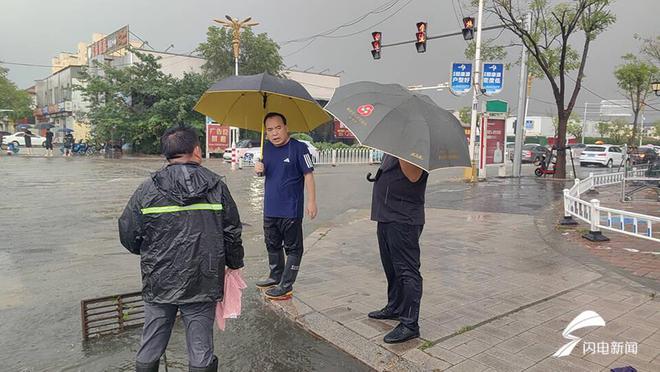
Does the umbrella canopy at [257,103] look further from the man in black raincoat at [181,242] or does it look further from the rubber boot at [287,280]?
the man in black raincoat at [181,242]

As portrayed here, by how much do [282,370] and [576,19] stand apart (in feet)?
55.5

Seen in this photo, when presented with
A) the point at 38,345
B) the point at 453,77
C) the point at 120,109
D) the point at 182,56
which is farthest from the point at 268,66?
the point at 38,345

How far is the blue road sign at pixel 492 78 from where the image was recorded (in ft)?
57.3

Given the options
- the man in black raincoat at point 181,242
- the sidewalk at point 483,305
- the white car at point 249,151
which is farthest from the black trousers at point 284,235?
the white car at point 249,151

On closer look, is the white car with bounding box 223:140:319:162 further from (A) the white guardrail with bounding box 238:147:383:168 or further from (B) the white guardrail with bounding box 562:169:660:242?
(B) the white guardrail with bounding box 562:169:660:242

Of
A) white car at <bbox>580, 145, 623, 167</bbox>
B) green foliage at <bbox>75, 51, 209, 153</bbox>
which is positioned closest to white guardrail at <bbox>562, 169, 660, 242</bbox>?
white car at <bbox>580, 145, 623, 167</bbox>

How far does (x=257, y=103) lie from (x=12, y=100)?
61093 millimetres

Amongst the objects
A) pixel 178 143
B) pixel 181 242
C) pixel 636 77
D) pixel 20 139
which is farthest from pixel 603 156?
pixel 20 139

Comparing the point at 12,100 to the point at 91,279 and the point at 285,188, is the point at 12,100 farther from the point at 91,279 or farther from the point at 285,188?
the point at 285,188

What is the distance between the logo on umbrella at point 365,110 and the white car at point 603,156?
3034 cm

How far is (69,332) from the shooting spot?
388 centimetres

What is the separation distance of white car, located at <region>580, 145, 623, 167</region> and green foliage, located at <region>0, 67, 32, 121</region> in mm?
54992

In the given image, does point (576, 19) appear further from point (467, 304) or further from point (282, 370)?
point (282, 370)

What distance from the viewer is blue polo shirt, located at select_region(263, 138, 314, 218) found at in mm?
4457
